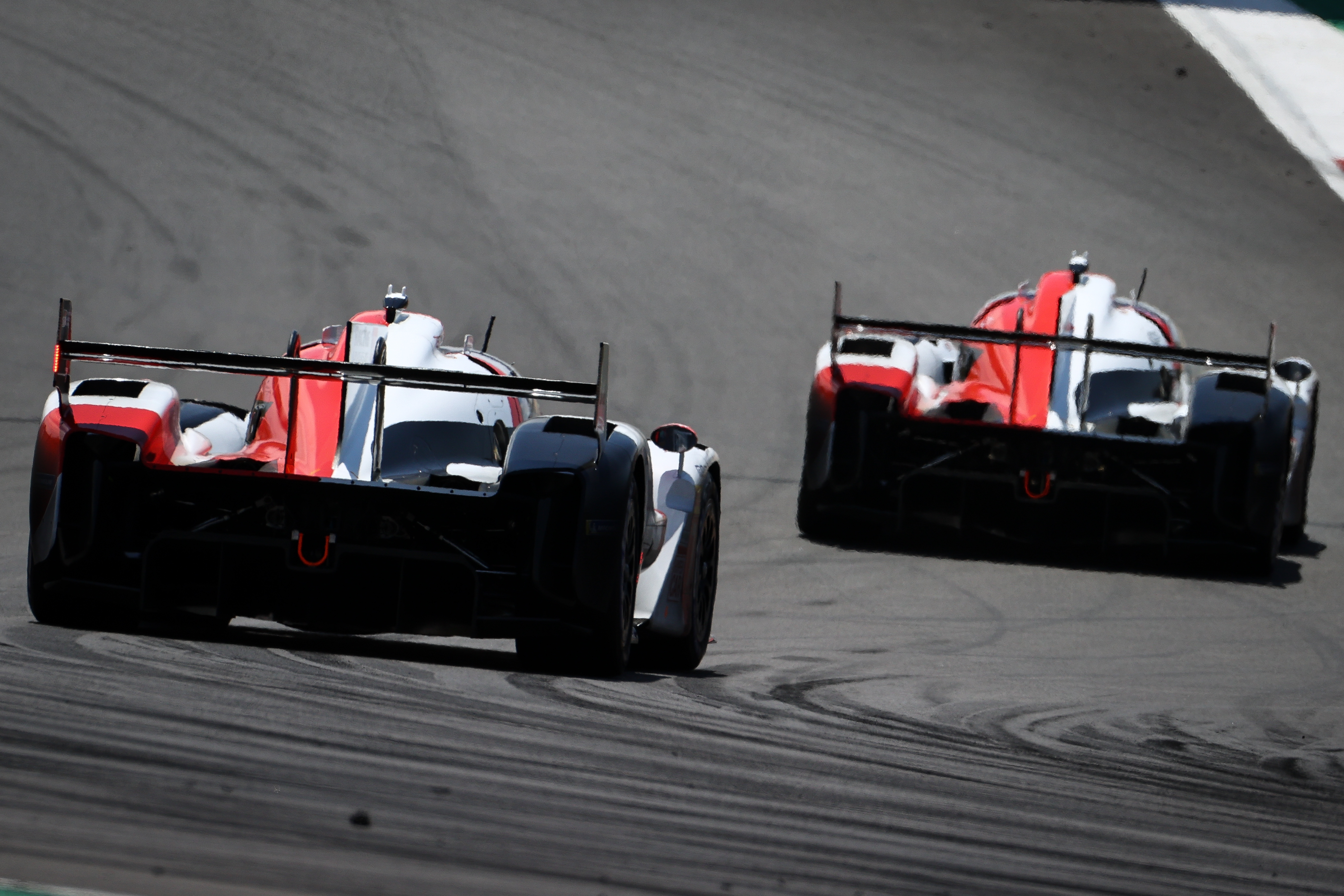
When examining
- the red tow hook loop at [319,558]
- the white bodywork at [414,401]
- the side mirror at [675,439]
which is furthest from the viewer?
the side mirror at [675,439]

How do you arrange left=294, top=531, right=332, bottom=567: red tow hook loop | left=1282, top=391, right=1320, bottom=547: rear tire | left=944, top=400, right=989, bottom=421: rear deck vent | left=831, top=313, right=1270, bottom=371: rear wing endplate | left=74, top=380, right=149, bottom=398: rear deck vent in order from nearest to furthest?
left=294, top=531, right=332, bottom=567: red tow hook loop < left=74, top=380, right=149, bottom=398: rear deck vent < left=831, top=313, right=1270, bottom=371: rear wing endplate < left=944, top=400, right=989, bottom=421: rear deck vent < left=1282, top=391, right=1320, bottom=547: rear tire

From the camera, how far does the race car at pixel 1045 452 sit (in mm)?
11820

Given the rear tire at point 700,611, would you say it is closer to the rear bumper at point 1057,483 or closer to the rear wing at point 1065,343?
the rear wing at point 1065,343

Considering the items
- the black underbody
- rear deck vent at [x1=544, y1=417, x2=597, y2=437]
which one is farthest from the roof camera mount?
the black underbody

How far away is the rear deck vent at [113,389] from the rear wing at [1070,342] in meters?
4.92

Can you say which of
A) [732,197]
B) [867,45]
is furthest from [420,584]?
[867,45]

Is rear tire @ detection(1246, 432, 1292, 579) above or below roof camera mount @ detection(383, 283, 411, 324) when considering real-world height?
A: below

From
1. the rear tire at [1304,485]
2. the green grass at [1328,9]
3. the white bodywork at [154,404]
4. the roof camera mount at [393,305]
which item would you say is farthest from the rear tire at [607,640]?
the green grass at [1328,9]

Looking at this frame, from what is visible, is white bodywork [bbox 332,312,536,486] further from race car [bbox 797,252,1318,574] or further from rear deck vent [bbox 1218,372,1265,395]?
rear deck vent [bbox 1218,372,1265,395]

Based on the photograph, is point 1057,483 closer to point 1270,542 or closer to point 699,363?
point 1270,542

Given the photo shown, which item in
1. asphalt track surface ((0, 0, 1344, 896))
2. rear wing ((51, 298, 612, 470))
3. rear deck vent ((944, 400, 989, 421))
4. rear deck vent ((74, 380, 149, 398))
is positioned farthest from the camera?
rear deck vent ((944, 400, 989, 421))

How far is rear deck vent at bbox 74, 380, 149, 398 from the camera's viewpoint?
23.2 ft

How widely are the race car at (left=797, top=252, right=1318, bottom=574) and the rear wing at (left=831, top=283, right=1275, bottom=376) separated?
0.6 inches

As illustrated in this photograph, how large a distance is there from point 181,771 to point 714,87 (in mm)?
20674
